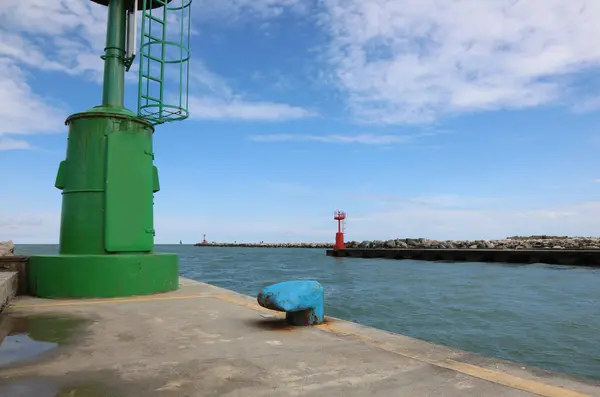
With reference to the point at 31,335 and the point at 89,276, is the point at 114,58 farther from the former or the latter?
the point at 31,335

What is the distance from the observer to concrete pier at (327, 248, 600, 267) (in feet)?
86.1

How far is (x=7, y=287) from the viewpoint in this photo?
581cm

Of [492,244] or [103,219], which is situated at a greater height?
[103,219]

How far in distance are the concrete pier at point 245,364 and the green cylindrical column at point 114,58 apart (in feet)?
13.1

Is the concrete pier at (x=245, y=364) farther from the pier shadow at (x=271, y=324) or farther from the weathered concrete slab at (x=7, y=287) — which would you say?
the weathered concrete slab at (x=7, y=287)

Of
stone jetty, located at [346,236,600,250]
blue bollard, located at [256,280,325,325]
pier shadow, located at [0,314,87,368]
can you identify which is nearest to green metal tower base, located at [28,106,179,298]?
pier shadow, located at [0,314,87,368]

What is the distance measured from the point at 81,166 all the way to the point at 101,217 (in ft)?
2.95

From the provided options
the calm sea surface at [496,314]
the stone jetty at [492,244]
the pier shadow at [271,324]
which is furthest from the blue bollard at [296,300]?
the stone jetty at [492,244]

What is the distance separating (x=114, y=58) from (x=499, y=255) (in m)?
30.3

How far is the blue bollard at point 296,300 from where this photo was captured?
438cm

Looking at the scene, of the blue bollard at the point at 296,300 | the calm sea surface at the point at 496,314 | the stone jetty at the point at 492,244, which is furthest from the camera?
the stone jetty at the point at 492,244

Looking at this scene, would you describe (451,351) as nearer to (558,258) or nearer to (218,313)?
(218,313)

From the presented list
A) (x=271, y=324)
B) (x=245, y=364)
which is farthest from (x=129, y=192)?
(x=245, y=364)

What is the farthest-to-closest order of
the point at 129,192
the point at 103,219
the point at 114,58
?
the point at 114,58, the point at 129,192, the point at 103,219
